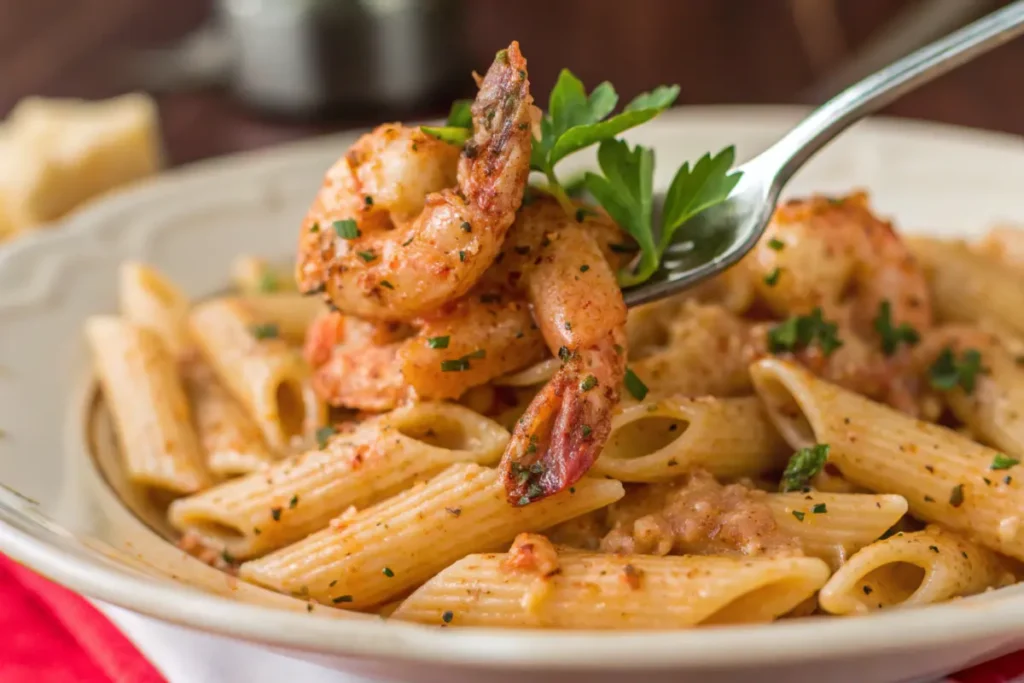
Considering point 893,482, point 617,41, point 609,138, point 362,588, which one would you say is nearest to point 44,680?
point 362,588

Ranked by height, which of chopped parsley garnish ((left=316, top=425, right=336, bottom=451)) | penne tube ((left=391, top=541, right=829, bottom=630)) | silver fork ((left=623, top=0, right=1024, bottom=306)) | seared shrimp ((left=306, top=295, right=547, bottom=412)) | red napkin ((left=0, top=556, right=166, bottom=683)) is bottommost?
red napkin ((left=0, top=556, right=166, bottom=683))

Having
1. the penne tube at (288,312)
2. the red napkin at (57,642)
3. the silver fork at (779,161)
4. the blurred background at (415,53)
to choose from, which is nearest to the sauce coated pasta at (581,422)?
the silver fork at (779,161)

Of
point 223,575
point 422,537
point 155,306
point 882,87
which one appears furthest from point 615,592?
point 155,306

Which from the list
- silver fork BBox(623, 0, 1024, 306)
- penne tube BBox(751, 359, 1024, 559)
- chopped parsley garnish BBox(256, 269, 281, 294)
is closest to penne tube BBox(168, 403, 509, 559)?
silver fork BBox(623, 0, 1024, 306)

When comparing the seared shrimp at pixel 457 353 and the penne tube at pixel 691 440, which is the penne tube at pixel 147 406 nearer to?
the seared shrimp at pixel 457 353

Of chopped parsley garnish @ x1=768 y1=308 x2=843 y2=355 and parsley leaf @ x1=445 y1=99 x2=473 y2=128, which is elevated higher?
parsley leaf @ x1=445 y1=99 x2=473 y2=128

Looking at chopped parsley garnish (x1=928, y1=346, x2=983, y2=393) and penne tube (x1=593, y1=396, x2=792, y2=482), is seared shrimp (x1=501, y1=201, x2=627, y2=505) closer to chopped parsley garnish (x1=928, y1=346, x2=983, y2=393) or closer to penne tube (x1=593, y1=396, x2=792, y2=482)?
penne tube (x1=593, y1=396, x2=792, y2=482)

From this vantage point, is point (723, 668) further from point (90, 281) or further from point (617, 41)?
point (617, 41)

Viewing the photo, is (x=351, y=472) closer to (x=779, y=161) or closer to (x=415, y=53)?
(x=779, y=161)
